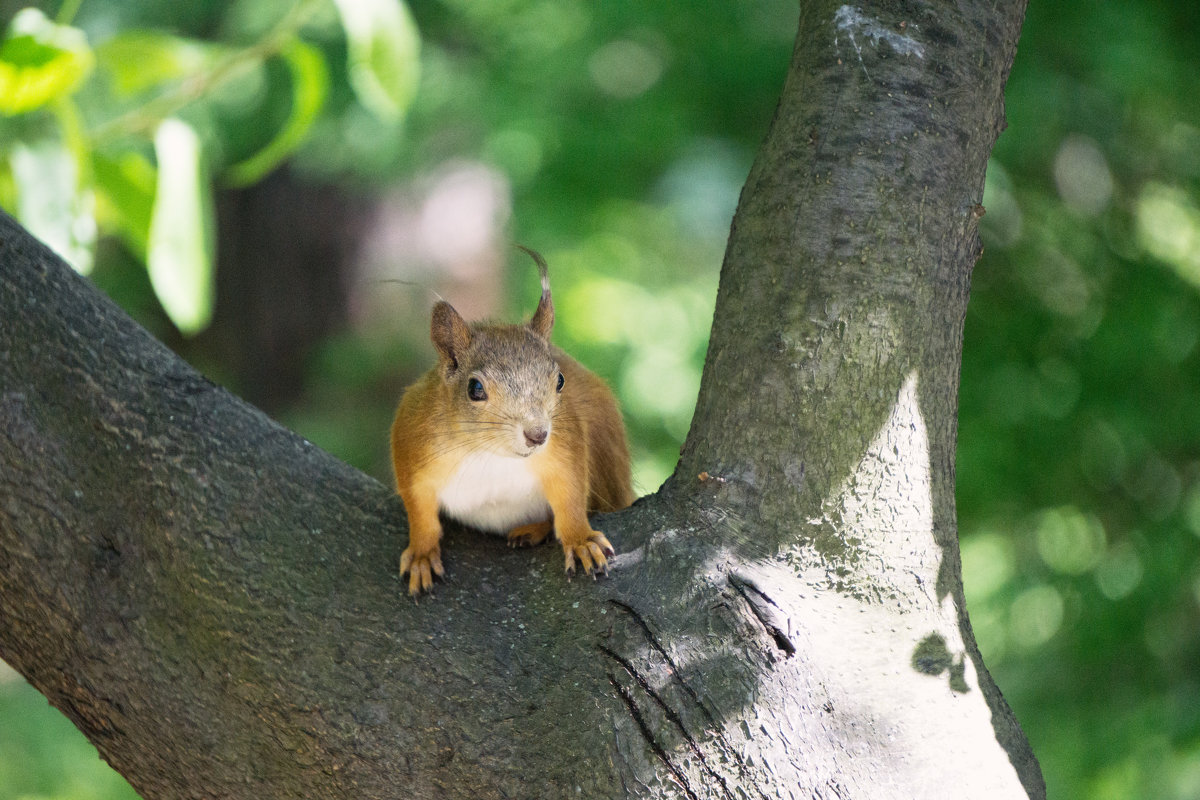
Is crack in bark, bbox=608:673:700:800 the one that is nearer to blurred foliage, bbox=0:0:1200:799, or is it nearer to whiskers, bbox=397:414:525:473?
whiskers, bbox=397:414:525:473

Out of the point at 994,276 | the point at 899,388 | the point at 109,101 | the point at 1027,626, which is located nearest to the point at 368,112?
the point at 109,101

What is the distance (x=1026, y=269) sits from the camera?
3342 millimetres

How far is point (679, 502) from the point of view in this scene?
1.53m

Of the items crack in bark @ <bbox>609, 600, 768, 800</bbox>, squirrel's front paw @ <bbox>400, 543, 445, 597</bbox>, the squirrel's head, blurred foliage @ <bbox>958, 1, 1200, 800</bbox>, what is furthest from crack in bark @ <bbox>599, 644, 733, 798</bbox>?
blurred foliage @ <bbox>958, 1, 1200, 800</bbox>

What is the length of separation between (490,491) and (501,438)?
10cm

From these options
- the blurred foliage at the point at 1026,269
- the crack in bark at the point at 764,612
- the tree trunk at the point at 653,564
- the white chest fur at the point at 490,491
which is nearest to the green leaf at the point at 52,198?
the tree trunk at the point at 653,564

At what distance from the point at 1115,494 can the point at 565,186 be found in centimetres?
197

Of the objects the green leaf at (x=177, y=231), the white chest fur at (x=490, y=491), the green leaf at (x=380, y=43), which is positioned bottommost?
the white chest fur at (x=490, y=491)

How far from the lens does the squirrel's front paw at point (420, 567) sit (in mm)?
1510

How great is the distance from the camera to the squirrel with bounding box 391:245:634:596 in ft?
5.87

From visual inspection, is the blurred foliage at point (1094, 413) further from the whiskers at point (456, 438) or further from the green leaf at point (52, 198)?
the green leaf at point (52, 198)

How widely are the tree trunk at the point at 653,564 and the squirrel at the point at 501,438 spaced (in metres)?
0.20

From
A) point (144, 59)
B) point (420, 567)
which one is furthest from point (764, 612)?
point (144, 59)

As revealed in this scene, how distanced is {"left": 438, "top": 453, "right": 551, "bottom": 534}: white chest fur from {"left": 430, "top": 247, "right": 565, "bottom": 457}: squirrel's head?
0.04 m
